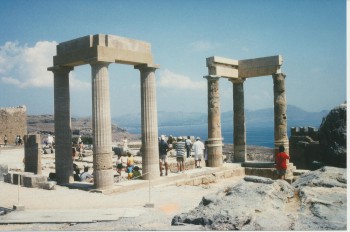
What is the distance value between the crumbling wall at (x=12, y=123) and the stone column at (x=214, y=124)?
94.1ft

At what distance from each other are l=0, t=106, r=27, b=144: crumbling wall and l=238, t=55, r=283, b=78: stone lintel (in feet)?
96.8

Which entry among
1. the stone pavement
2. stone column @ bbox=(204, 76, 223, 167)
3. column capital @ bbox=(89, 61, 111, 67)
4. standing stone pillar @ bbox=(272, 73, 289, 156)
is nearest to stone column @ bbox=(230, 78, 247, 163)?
stone column @ bbox=(204, 76, 223, 167)

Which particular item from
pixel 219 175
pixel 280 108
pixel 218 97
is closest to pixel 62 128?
pixel 219 175

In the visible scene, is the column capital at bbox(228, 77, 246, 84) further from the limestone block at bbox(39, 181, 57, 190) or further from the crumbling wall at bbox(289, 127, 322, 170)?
the limestone block at bbox(39, 181, 57, 190)

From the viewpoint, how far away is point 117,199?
12.6 m

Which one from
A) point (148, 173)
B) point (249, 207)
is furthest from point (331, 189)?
point (148, 173)

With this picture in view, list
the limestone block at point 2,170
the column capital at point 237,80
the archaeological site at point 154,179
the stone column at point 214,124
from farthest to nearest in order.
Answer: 1. the column capital at point 237,80
2. the stone column at point 214,124
3. the limestone block at point 2,170
4. the archaeological site at point 154,179

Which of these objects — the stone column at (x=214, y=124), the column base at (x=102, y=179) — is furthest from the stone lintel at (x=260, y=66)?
the column base at (x=102, y=179)

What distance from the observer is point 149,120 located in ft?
52.4

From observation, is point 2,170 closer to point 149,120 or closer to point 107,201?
point 149,120

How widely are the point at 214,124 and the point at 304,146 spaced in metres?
11.4

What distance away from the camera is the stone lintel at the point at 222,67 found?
2050cm

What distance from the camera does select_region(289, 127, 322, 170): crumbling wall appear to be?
93.5 ft

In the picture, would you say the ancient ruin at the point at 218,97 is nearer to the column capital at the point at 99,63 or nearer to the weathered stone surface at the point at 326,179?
the column capital at the point at 99,63
